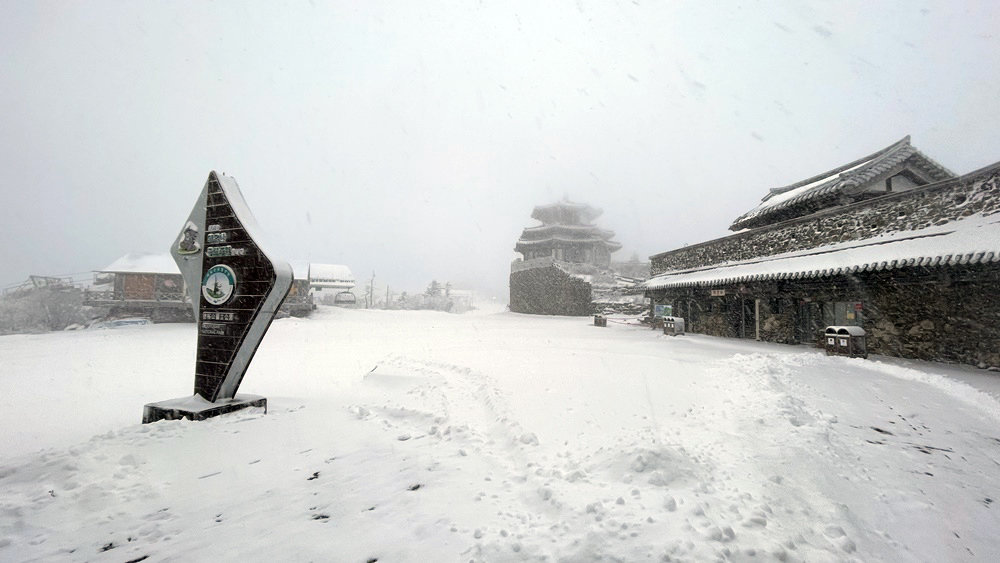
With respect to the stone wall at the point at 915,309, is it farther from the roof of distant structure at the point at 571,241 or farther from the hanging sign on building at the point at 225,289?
the roof of distant structure at the point at 571,241

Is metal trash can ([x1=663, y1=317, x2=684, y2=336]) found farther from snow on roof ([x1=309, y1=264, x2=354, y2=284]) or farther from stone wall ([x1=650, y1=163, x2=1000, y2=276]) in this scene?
snow on roof ([x1=309, y1=264, x2=354, y2=284])

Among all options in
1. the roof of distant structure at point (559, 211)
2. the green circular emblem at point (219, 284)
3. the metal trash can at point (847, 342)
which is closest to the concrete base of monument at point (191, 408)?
the green circular emblem at point (219, 284)

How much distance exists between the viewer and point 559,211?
1583 inches

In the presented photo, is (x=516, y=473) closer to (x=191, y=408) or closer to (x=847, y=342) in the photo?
(x=191, y=408)

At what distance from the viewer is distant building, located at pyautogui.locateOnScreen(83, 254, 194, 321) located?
26.5 m

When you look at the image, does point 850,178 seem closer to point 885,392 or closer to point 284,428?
point 885,392

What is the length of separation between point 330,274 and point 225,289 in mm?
33432

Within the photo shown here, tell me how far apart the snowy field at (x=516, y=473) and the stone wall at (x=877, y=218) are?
4770 mm

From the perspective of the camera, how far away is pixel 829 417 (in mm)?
5020

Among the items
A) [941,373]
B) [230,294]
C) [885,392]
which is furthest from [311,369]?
[941,373]

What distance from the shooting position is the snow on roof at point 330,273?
35125mm

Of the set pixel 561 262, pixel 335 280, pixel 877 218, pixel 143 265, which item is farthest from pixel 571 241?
pixel 143 265

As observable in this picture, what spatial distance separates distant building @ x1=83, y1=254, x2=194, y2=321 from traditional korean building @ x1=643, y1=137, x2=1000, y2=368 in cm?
3235

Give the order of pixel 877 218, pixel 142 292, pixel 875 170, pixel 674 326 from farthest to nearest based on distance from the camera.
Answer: pixel 142 292 < pixel 674 326 < pixel 875 170 < pixel 877 218
